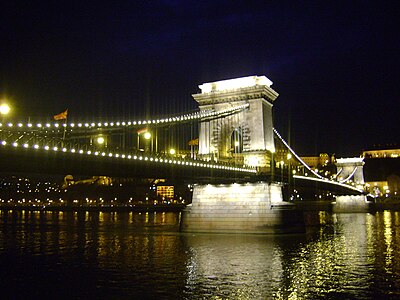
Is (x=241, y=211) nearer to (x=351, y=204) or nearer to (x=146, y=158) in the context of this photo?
(x=146, y=158)

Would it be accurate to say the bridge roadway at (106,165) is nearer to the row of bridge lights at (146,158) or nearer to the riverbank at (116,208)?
the row of bridge lights at (146,158)

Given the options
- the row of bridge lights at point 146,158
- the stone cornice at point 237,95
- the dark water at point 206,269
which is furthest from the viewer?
the stone cornice at point 237,95

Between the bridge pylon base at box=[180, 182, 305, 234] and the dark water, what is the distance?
1983mm

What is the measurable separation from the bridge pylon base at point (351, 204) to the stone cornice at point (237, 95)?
50079mm

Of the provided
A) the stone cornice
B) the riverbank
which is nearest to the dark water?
the stone cornice

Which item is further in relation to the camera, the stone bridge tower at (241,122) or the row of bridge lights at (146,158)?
the stone bridge tower at (241,122)

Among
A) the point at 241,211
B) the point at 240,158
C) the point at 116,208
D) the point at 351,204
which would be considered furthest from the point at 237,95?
the point at 116,208

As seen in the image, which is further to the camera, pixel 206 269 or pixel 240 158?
pixel 240 158

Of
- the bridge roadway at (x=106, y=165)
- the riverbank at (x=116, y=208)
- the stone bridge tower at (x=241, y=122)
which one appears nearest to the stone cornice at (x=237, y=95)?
the stone bridge tower at (x=241, y=122)

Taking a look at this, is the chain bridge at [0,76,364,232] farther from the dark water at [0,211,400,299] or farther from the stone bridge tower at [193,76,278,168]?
the dark water at [0,211,400,299]

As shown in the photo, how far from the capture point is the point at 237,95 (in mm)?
48000

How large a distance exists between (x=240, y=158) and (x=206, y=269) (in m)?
26.1

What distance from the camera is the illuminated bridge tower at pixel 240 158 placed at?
36812 mm

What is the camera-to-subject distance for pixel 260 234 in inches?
1405
